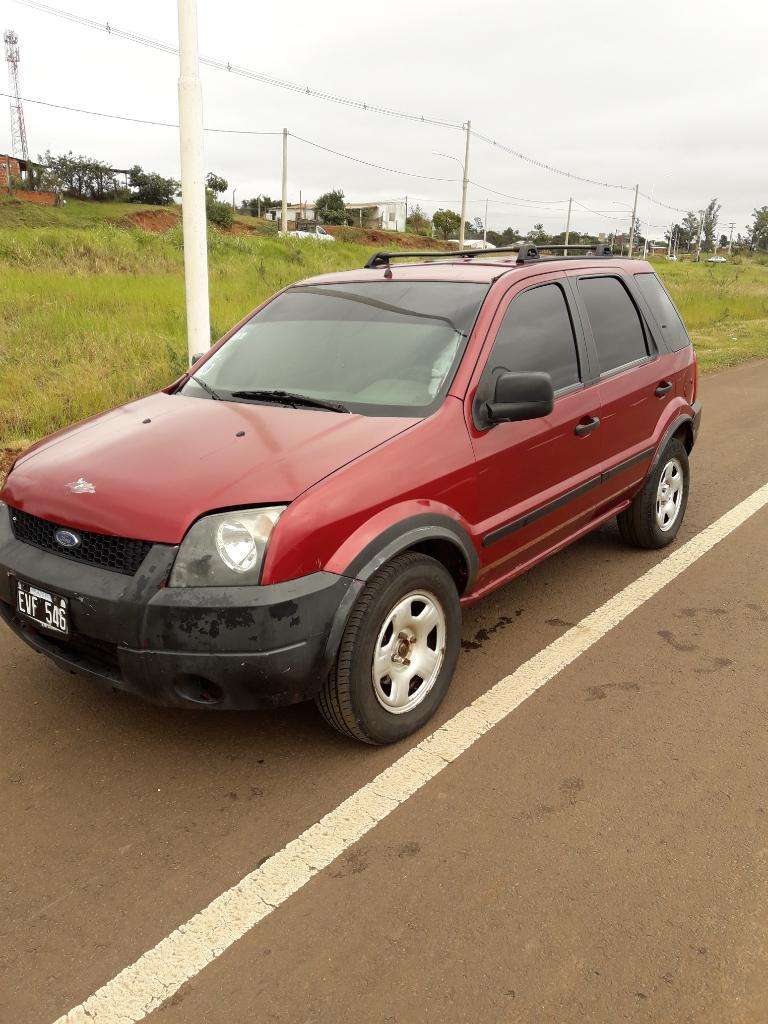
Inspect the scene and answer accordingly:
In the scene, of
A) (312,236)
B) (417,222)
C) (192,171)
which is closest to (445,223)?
(417,222)

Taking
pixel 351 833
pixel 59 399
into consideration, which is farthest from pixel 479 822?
pixel 59 399

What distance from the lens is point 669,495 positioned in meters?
5.09

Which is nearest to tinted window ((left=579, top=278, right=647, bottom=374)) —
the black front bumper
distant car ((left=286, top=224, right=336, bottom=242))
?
the black front bumper

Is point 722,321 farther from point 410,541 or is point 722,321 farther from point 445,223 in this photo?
point 445,223

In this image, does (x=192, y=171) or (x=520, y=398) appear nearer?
(x=520, y=398)

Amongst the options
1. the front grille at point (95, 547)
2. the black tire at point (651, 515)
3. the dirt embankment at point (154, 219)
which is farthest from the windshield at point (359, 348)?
the dirt embankment at point (154, 219)

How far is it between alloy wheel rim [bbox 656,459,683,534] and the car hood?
239cm

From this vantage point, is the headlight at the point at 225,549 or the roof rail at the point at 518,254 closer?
the headlight at the point at 225,549

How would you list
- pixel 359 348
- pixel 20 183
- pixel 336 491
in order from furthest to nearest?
pixel 20 183
pixel 359 348
pixel 336 491

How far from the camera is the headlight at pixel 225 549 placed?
2.62 meters

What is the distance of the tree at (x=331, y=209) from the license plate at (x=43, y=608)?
74.7 metres

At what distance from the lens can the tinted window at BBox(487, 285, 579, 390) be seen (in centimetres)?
363

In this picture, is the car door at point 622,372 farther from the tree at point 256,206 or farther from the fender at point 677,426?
the tree at point 256,206

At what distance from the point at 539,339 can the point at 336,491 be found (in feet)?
5.16
